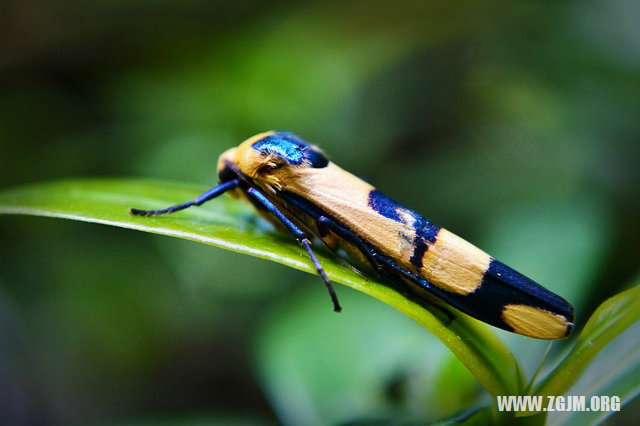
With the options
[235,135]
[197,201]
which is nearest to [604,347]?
[197,201]

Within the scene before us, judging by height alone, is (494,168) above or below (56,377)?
above

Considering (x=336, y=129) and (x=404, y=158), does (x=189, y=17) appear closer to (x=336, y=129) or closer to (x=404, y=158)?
(x=336, y=129)

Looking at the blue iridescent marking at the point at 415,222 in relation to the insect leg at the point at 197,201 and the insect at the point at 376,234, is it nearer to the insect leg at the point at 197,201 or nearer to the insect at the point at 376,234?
the insect at the point at 376,234

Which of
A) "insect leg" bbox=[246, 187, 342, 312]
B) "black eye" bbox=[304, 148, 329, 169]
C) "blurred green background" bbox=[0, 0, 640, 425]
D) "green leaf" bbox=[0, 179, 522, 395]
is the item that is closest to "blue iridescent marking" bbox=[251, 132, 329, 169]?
"black eye" bbox=[304, 148, 329, 169]

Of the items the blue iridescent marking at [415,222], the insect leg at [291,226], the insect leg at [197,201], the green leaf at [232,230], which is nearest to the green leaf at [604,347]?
the green leaf at [232,230]

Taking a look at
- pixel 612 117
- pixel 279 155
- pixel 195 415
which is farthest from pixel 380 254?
pixel 612 117

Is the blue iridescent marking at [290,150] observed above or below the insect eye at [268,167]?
above
